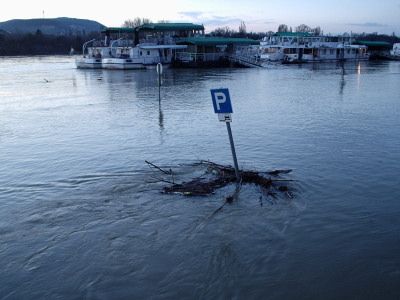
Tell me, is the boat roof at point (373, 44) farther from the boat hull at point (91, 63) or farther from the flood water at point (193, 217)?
the flood water at point (193, 217)

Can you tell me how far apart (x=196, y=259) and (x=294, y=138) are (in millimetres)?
10728

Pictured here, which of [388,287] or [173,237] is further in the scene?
[173,237]

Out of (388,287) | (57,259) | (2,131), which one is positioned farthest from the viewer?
(2,131)

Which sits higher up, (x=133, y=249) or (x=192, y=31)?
(x=192, y=31)

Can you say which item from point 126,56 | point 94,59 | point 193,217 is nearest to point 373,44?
point 126,56

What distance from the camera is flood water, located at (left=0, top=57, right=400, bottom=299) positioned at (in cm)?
690

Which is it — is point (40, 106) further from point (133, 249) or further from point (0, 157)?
point (133, 249)

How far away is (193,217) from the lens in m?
9.30

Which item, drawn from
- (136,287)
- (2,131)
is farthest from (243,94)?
(136,287)

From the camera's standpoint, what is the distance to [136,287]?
22.1 feet

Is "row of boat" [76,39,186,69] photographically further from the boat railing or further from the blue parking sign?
the blue parking sign

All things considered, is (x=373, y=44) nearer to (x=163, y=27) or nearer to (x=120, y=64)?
(x=163, y=27)

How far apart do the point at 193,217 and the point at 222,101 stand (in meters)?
2.81

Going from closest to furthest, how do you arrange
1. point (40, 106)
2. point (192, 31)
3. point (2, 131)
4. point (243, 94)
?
point (2, 131) < point (40, 106) < point (243, 94) < point (192, 31)
